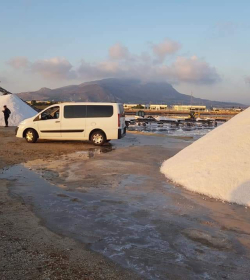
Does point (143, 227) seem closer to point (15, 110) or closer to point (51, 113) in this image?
point (51, 113)

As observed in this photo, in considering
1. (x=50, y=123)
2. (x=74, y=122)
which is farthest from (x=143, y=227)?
(x=50, y=123)

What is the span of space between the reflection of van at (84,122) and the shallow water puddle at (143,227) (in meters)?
7.59

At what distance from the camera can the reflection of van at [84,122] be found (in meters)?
14.7

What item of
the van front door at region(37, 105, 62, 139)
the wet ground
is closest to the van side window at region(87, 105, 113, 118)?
the van front door at region(37, 105, 62, 139)

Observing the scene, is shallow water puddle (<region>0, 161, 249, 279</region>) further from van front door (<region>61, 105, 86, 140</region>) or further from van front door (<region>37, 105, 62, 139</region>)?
van front door (<region>37, 105, 62, 139</region>)

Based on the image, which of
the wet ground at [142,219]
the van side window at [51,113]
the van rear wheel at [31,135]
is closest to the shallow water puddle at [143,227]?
the wet ground at [142,219]

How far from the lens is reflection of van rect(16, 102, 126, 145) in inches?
578

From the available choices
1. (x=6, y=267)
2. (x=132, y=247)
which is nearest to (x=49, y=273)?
(x=6, y=267)

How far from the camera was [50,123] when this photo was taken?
590 inches

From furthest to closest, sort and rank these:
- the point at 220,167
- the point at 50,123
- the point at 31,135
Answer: the point at 31,135
the point at 50,123
the point at 220,167

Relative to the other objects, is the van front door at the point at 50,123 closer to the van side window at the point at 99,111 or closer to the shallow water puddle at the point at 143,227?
the van side window at the point at 99,111

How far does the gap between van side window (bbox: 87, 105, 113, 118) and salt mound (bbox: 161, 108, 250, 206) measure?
593cm

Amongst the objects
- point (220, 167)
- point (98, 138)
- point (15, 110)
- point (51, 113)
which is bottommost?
point (220, 167)

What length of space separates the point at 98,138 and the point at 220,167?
8.36 m
